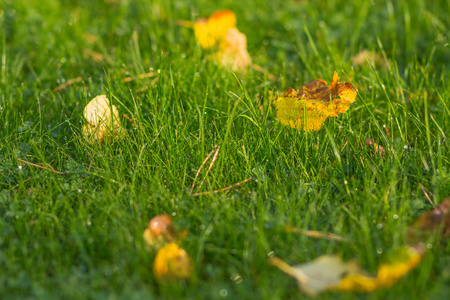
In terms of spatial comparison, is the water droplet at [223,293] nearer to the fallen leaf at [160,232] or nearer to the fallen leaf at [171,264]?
the fallen leaf at [171,264]

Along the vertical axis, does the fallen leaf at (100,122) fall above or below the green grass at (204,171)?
above

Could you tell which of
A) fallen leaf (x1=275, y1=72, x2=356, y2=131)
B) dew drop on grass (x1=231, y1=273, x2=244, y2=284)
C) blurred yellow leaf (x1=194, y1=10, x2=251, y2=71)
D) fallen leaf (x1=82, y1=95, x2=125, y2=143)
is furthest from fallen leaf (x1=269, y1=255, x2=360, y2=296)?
blurred yellow leaf (x1=194, y1=10, x2=251, y2=71)

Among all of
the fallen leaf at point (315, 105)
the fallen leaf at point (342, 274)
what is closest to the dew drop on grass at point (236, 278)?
the fallen leaf at point (342, 274)

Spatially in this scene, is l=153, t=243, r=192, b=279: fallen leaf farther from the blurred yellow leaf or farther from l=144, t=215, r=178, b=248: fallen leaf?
the blurred yellow leaf

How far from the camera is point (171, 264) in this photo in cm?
153

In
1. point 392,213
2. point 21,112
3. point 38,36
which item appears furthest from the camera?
point 38,36

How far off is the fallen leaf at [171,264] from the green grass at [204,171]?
0.04 m

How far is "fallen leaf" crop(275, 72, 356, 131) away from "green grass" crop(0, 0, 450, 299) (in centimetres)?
5

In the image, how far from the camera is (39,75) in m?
2.95

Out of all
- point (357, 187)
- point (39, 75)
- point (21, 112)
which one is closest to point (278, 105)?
point (357, 187)

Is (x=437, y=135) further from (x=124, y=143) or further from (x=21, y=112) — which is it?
(x=21, y=112)

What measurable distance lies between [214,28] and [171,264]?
204 cm

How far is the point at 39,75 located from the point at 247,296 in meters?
2.06

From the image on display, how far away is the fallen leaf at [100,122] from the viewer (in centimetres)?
223
